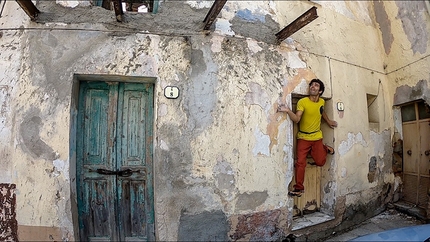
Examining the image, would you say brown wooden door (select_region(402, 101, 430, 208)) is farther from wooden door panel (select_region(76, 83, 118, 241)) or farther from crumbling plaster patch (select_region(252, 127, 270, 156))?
wooden door panel (select_region(76, 83, 118, 241))

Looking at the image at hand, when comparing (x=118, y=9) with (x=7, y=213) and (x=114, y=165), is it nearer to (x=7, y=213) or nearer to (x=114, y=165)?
(x=114, y=165)

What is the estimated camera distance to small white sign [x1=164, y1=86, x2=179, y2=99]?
358 cm

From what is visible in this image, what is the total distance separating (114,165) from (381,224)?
450cm

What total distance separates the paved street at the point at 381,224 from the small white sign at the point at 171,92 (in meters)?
3.28

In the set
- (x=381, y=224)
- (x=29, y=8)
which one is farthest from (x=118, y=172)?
(x=381, y=224)

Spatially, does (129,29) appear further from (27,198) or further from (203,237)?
(203,237)

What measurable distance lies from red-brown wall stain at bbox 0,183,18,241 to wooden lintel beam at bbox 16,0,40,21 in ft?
7.00

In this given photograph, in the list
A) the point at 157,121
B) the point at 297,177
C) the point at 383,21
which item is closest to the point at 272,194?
the point at 297,177

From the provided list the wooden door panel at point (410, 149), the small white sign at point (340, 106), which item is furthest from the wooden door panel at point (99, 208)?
the wooden door panel at point (410, 149)

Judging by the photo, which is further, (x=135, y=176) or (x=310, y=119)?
(x=310, y=119)

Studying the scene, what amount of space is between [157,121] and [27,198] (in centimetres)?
181

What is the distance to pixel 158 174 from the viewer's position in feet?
11.5

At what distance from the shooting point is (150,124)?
3775mm

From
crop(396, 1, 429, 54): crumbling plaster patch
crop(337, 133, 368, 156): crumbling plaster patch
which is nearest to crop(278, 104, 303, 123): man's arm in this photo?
crop(337, 133, 368, 156): crumbling plaster patch
